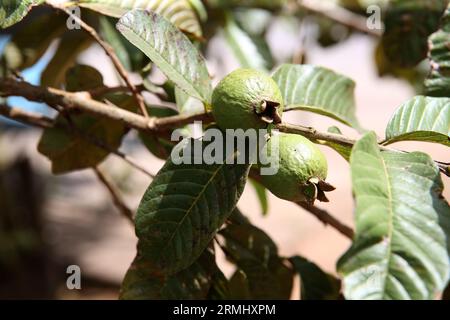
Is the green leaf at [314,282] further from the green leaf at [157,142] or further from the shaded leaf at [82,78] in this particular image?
the shaded leaf at [82,78]

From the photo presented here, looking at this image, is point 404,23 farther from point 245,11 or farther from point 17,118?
point 17,118

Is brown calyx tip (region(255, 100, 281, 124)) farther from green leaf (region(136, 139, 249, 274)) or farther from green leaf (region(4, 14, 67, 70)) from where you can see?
green leaf (region(4, 14, 67, 70))

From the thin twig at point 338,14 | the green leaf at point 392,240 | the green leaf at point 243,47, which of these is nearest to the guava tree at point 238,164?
the green leaf at point 392,240

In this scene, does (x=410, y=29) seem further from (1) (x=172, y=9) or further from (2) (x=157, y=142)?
(2) (x=157, y=142)

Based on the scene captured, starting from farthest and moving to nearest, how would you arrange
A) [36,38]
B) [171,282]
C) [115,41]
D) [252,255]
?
[36,38], [115,41], [252,255], [171,282]

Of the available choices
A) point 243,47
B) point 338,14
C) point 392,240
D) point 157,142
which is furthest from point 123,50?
point 338,14

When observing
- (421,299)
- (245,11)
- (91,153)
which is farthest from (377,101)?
(421,299)
